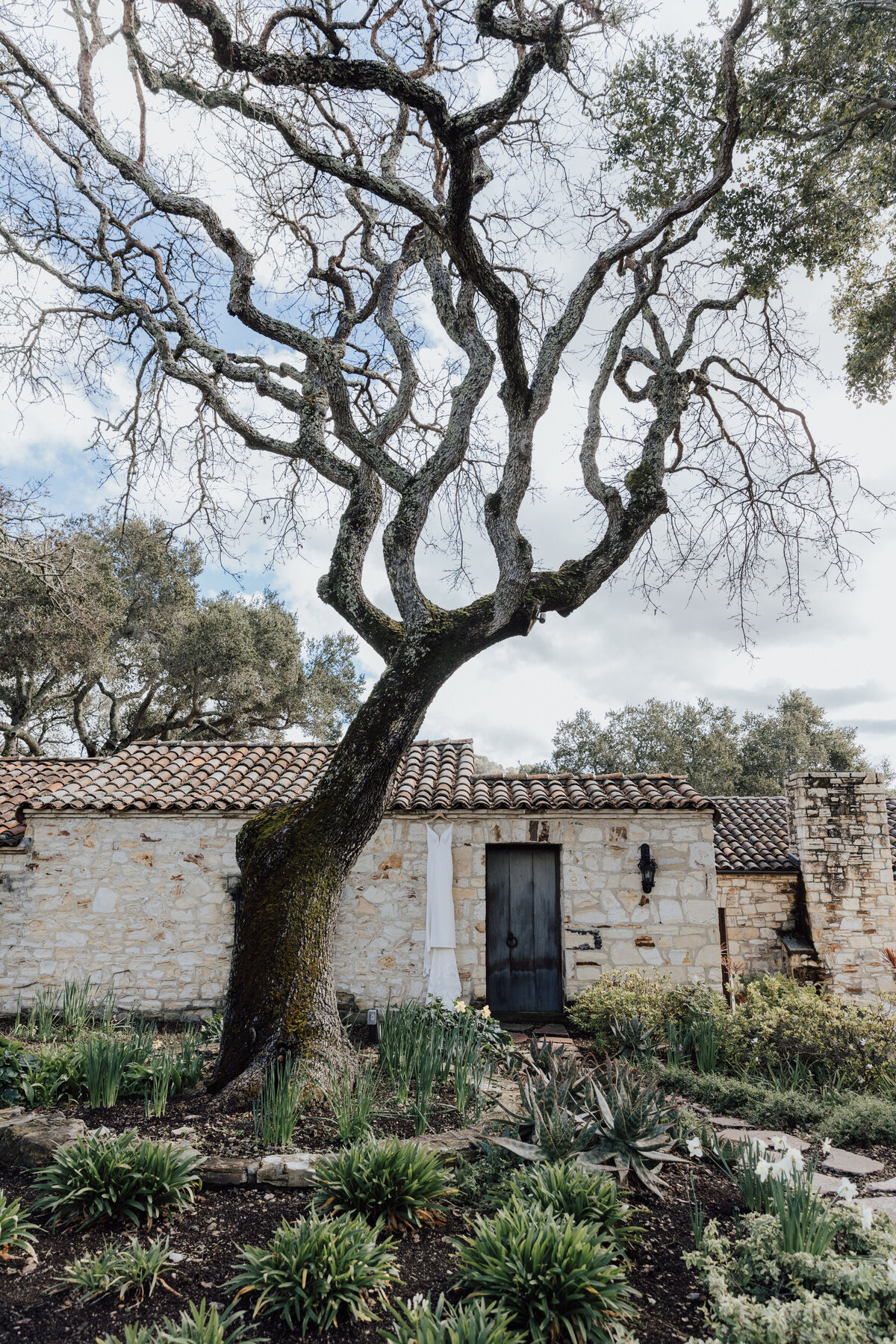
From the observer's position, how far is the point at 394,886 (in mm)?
9234

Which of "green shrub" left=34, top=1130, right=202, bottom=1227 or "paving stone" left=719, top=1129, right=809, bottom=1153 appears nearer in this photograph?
"green shrub" left=34, top=1130, right=202, bottom=1227

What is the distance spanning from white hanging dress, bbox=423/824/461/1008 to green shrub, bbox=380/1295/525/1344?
5.66m

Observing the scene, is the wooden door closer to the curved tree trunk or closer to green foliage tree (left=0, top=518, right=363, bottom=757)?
the curved tree trunk

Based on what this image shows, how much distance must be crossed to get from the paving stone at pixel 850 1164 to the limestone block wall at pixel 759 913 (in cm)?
921

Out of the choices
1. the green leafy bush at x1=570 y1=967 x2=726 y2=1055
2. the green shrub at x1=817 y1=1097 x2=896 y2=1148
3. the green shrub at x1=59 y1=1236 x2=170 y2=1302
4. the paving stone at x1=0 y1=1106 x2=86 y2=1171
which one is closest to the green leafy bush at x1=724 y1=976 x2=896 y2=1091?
the green leafy bush at x1=570 y1=967 x2=726 y2=1055

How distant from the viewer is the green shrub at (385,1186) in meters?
3.51

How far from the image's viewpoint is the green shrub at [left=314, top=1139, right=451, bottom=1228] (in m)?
3.51

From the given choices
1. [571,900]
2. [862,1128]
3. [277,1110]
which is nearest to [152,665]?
[571,900]

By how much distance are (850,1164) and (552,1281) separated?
2675 millimetres

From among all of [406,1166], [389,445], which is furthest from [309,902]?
[389,445]

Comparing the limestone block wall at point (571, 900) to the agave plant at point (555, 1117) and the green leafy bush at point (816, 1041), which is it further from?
the agave plant at point (555, 1117)

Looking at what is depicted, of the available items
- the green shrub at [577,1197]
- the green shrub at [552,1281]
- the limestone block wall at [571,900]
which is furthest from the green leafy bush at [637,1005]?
the green shrub at [552,1281]

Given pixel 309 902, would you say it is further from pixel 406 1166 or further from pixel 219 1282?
pixel 219 1282

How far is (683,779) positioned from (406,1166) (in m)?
7.37
